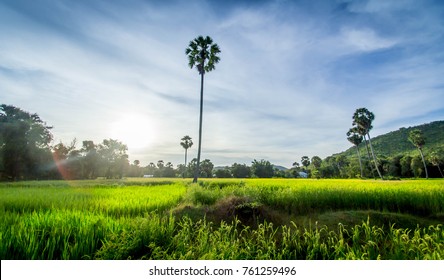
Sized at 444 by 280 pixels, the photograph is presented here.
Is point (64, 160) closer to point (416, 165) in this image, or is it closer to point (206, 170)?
point (206, 170)

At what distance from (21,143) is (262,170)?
64.0 metres

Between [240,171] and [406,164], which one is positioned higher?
[406,164]

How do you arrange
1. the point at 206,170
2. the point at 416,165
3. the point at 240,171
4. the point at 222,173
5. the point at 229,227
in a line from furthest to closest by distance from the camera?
the point at 206,170 → the point at 240,171 → the point at 222,173 → the point at 416,165 → the point at 229,227

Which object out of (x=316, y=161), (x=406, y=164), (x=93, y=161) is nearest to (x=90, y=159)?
(x=93, y=161)

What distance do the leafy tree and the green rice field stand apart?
14821mm

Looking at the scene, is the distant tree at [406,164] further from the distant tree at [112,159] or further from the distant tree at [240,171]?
the distant tree at [112,159]

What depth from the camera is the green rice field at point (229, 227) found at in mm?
3871

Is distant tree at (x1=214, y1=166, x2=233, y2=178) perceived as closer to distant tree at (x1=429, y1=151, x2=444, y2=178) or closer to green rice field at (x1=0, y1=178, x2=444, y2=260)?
distant tree at (x1=429, y1=151, x2=444, y2=178)

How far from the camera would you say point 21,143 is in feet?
74.9

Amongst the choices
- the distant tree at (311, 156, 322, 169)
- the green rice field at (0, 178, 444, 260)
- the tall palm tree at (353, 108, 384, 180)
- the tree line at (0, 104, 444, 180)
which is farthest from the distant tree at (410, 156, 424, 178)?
the green rice field at (0, 178, 444, 260)
